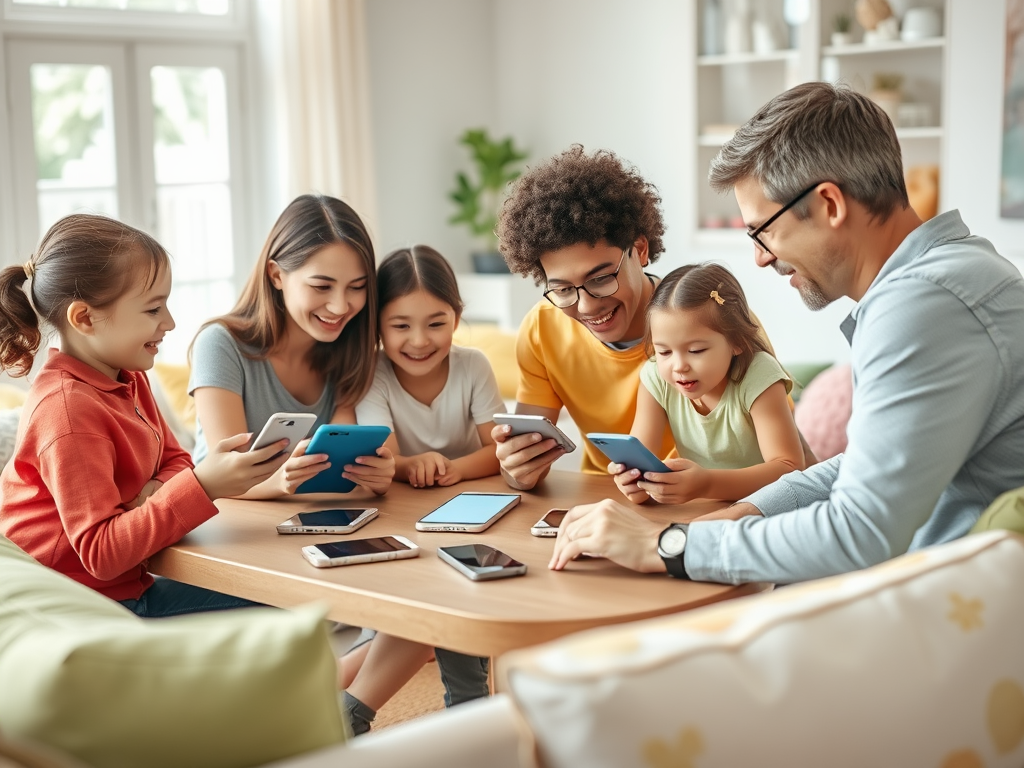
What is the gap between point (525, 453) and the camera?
2.13 metres

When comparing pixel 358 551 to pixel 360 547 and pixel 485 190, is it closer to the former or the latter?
pixel 360 547

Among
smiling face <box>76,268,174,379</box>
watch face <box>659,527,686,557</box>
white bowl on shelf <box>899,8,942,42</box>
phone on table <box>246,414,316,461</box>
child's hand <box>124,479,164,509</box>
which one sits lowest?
child's hand <box>124,479,164,509</box>

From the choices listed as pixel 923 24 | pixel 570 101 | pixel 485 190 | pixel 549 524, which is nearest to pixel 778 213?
pixel 549 524

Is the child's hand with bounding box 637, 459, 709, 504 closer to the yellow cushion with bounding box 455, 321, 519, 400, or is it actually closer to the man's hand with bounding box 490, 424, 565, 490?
the man's hand with bounding box 490, 424, 565, 490

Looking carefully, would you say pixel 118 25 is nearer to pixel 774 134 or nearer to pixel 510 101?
pixel 510 101

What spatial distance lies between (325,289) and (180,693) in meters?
1.52

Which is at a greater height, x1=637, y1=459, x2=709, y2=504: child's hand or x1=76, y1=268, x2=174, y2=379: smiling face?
x1=76, y1=268, x2=174, y2=379: smiling face

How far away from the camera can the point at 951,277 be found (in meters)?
1.45

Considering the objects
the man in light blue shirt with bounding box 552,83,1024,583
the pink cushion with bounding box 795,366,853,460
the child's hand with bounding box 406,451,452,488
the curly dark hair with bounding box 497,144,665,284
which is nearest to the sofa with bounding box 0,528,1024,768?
the man in light blue shirt with bounding box 552,83,1024,583

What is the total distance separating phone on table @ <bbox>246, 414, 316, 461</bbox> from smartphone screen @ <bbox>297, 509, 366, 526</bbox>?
119 mm

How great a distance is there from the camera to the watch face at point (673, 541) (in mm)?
1573

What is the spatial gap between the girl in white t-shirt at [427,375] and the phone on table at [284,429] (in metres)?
0.45

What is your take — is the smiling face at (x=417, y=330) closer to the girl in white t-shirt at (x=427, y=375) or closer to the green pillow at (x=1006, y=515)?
the girl in white t-shirt at (x=427, y=375)

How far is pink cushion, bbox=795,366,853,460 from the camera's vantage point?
3762 mm
